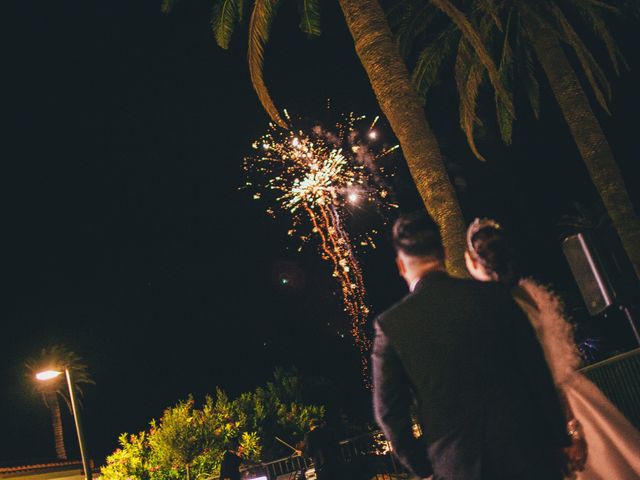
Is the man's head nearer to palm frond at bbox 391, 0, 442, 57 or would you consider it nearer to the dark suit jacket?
the dark suit jacket

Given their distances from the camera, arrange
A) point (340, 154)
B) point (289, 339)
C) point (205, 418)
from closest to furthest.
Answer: point (340, 154) → point (205, 418) → point (289, 339)

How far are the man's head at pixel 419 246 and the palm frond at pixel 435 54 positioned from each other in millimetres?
10696

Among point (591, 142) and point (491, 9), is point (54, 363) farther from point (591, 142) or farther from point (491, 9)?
point (491, 9)

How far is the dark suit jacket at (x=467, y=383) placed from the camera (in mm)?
2117

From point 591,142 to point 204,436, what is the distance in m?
13.1

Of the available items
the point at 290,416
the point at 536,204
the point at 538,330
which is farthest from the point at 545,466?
the point at 536,204

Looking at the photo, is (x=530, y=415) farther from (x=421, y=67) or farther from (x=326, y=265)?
(x=326, y=265)

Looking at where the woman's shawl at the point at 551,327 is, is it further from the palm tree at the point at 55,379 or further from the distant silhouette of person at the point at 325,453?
the palm tree at the point at 55,379

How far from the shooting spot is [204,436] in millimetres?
17375

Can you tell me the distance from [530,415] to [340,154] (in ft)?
46.0

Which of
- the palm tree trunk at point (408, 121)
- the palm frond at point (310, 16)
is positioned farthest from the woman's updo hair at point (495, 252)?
the palm frond at point (310, 16)

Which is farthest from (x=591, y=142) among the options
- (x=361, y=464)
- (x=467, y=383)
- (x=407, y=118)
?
(x=467, y=383)

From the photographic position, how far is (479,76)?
1084 centimetres

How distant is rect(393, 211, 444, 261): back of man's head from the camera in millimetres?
2506
